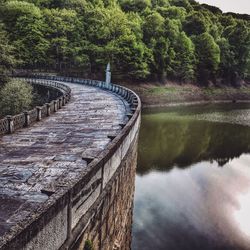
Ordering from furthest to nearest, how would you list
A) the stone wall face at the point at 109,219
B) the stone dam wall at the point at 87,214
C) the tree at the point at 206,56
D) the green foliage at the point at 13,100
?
the tree at the point at 206,56 < the green foliage at the point at 13,100 < the stone wall face at the point at 109,219 < the stone dam wall at the point at 87,214

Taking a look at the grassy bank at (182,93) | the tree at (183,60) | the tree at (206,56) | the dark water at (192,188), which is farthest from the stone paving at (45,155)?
the tree at (206,56)

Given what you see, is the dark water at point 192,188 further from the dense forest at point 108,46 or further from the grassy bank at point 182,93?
the dense forest at point 108,46

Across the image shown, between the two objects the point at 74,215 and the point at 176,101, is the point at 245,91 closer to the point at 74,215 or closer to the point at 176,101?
the point at 176,101

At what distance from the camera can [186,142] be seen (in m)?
32.8

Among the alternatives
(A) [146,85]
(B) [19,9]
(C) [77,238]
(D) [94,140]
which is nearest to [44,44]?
(B) [19,9]

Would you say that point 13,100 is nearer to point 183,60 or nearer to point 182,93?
point 182,93

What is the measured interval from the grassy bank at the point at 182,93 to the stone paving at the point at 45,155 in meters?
36.0

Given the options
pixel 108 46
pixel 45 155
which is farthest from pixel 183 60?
pixel 45 155

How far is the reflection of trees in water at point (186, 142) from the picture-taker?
89.1 ft

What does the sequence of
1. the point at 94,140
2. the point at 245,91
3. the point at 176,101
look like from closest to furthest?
1. the point at 94,140
2. the point at 176,101
3. the point at 245,91

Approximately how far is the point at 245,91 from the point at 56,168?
7105 cm

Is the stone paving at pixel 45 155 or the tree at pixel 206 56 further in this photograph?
the tree at pixel 206 56

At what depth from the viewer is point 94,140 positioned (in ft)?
47.9

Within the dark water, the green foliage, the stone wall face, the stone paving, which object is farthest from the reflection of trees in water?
the stone wall face
